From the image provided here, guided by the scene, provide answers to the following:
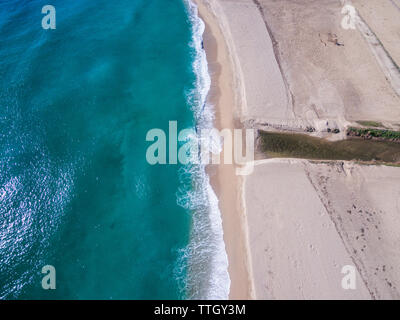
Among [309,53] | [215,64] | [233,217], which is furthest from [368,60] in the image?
[233,217]

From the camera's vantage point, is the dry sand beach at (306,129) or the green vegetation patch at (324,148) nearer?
the dry sand beach at (306,129)

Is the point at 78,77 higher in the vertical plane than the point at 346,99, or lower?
higher

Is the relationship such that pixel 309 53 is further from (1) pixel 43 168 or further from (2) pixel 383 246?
(1) pixel 43 168

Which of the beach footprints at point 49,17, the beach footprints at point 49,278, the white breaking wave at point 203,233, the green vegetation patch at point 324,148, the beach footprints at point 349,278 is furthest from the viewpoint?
the beach footprints at point 49,17

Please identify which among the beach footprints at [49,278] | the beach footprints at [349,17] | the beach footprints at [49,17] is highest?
the beach footprints at [49,17]

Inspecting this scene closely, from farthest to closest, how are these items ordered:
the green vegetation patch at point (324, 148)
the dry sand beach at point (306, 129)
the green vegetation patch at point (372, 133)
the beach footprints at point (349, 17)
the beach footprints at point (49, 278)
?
the beach footprints at point (349, 17)
the green vegetation patch at point (372, 133)
the green vegetation patch at point (324, 148)
the dry sand beach at point (306, 129)
the beach footprints at point (49, 278)

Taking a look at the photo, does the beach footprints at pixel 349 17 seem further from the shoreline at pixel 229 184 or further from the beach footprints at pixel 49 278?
the beach footprints at pixel 49 278

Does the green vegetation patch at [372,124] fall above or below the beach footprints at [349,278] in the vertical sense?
above

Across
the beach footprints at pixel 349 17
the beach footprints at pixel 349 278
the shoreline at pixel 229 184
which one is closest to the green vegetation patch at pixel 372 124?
the shoreline at pixel 229 184
